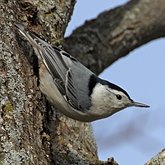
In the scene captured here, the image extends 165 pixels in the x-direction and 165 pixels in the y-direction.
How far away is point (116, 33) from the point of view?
3822 mm

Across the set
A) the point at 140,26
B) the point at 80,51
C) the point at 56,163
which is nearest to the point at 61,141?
the point at 56,163

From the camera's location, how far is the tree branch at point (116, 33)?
3648 mm

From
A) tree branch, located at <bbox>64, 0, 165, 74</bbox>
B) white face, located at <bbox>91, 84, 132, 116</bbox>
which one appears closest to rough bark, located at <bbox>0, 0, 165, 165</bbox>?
tree branch, located at <bbox>64, 0, 165, 74</bbox>

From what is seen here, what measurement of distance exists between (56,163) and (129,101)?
889 millimetres

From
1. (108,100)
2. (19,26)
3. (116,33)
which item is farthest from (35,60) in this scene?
(116,33)

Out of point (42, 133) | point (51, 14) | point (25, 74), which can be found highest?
point (51, 14)

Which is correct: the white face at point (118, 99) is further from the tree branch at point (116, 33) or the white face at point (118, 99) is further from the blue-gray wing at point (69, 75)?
the tree branch at point (116, 33)

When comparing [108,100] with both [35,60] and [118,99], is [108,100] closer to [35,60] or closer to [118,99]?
[118,99]

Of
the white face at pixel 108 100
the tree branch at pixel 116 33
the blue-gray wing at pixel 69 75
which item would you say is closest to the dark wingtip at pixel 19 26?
the blue-gray wing at pixel 69 75

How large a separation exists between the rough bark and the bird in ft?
0.20

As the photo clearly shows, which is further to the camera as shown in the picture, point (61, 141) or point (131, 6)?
point (131, 6)

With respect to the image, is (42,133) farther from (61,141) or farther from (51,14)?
(51,14)

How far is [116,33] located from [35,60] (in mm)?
1195

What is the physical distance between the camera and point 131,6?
13.1 ft
